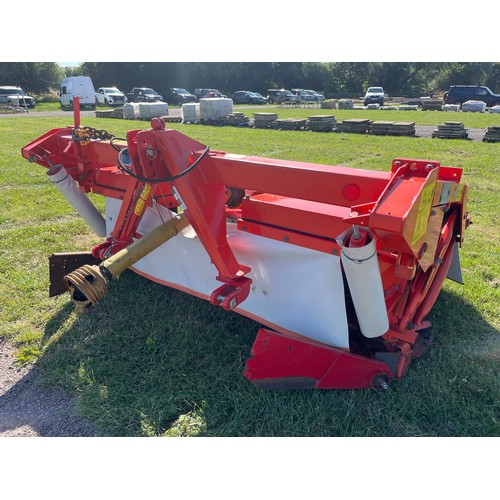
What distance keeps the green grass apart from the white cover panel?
27 centimetres

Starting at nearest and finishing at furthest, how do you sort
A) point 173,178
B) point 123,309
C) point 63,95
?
1. point 173,178
2. point 123,309
3. point 63,95

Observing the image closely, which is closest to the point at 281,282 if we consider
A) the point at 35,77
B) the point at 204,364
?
the point at 204,364

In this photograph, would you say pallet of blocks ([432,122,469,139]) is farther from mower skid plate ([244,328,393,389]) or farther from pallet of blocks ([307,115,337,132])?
mower skid plate ([244,328,393,389])

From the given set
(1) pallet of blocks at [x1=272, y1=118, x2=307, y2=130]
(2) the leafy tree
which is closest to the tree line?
(2) the leafy tree

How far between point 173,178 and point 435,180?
1189 millimetres

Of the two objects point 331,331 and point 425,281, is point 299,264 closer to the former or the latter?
point 331,331

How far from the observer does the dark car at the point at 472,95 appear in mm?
25516

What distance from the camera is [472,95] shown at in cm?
2600

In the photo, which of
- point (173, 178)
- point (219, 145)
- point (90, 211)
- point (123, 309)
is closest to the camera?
point (173, 178)

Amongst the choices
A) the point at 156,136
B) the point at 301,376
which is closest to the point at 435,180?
the point at 301,376

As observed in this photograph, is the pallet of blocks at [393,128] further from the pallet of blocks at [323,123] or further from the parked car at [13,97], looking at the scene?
the parked car at [13,97]

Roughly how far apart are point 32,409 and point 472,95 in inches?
1146

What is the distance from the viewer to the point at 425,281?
2418mm

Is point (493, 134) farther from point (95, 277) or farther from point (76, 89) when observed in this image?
point (76, 89)
